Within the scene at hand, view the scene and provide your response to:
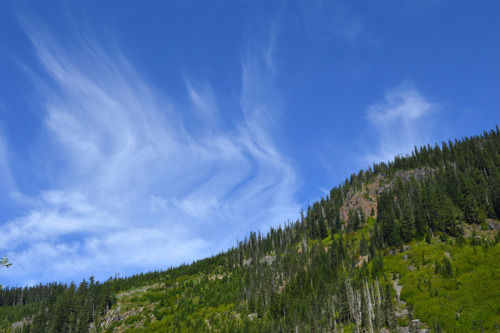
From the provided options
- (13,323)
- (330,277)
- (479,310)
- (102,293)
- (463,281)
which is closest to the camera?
(479,310)

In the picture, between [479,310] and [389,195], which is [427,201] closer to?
[389,195]

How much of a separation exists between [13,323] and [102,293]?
224 feet

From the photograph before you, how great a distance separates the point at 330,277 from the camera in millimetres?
138625

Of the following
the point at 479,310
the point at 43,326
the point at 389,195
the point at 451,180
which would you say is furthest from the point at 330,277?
the point at 43,326

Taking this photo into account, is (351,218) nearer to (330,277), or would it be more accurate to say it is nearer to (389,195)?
(389,195)

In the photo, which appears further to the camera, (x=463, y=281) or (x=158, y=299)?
(x=158, y=299)

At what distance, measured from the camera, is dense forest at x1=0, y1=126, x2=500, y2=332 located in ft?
306

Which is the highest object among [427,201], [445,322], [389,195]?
[389,195]

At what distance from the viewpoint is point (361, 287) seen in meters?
109

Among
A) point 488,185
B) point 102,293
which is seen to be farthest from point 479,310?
point 102,293

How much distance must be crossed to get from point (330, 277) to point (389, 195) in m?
79.4

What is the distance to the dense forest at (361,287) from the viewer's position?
93125 millimetres

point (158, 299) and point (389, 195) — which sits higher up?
point (389, 195)

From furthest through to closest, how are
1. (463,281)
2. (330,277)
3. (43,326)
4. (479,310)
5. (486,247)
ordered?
1. (43,326)
2. (330,277)
3. (486,247)
4. (463,281)
5. (479,310)
